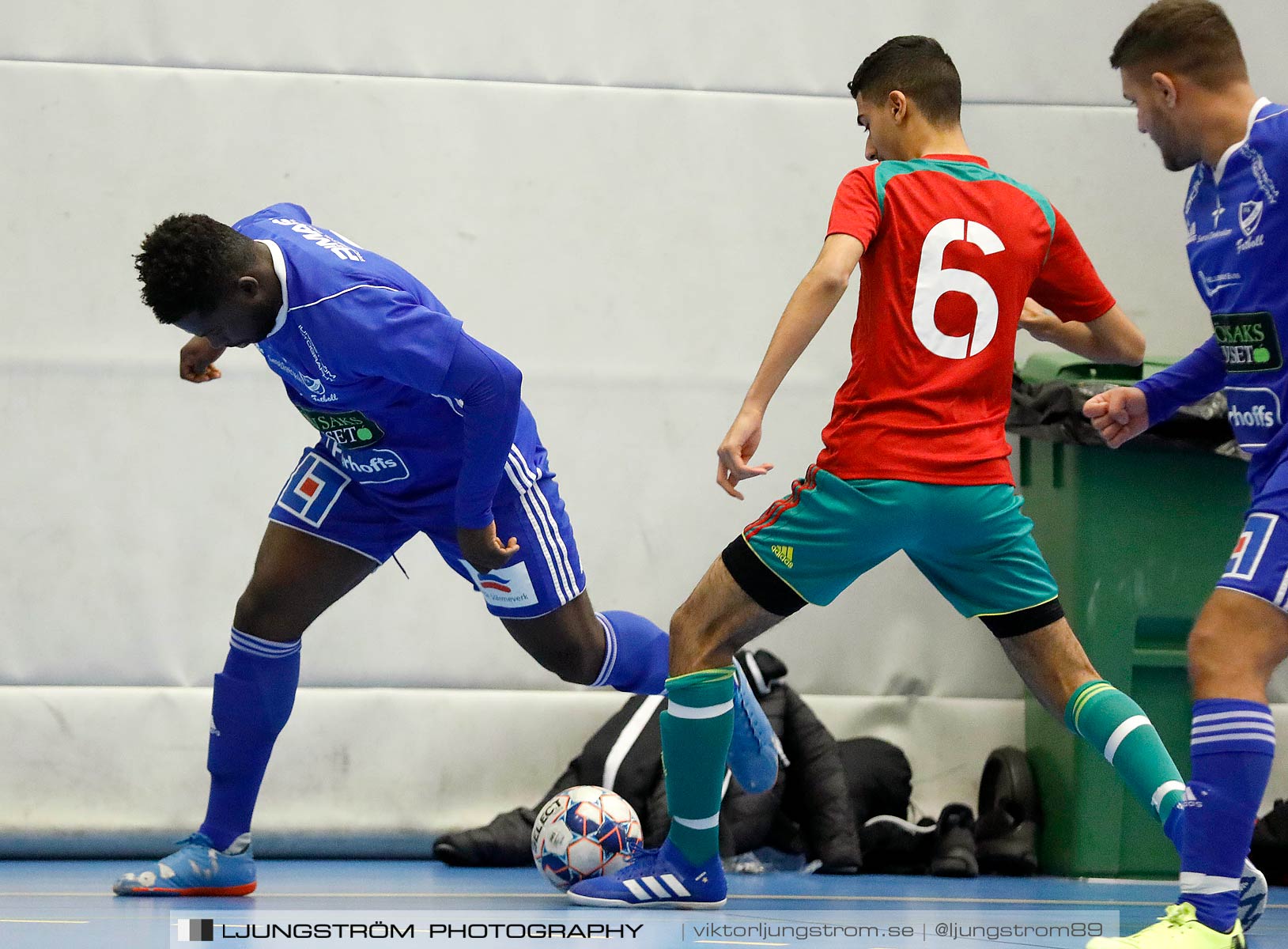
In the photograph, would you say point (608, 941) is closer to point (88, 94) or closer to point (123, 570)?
point (123, 570)

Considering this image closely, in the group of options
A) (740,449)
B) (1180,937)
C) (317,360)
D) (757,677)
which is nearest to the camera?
(1180,937)

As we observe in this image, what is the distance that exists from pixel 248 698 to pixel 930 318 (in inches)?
73.7

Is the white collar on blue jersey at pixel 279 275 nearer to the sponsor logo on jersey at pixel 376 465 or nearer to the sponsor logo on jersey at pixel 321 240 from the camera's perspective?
the sponsor logo on jersey at pixel 321 240

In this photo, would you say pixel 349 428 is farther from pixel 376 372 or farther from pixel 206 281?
pixel 206 281

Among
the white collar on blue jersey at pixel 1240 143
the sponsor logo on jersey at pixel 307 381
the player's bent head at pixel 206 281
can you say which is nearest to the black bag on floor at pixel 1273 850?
the white collar on blue jersey at pixel 1240 143

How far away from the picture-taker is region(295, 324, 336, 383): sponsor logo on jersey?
3.09 meters

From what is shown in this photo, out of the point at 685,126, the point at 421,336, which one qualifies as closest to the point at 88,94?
the point at 685,126

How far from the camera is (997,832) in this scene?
15.5ft

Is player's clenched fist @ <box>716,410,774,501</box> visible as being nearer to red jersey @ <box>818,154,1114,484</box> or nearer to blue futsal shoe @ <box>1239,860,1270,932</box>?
red jersey @ <box>818,154,1114,484</box>

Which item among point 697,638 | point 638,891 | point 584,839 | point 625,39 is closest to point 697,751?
point 697,638

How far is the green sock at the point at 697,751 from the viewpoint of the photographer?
10.4 feet

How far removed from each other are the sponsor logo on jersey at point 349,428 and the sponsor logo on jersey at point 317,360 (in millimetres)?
164

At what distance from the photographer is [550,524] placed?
11.7 feet

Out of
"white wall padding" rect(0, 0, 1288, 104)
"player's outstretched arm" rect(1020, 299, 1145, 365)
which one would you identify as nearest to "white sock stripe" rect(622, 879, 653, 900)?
"player's outstretched arm" rect(1020, 299, 1145, 365)
